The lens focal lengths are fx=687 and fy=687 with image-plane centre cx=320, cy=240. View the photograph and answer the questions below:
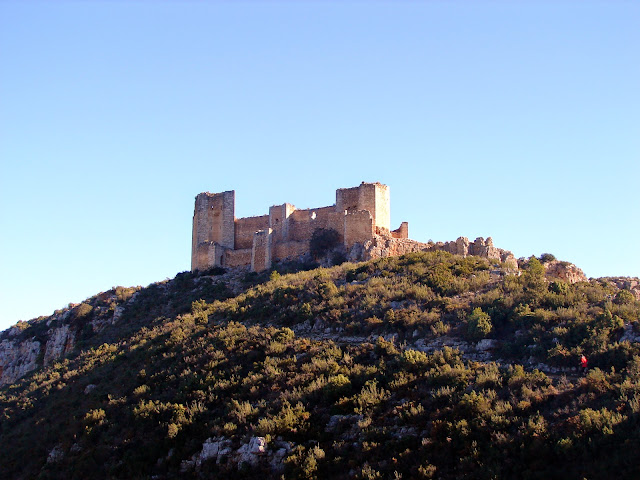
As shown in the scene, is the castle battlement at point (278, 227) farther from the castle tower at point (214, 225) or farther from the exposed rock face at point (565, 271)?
the exposed rock face at point (565, 271)

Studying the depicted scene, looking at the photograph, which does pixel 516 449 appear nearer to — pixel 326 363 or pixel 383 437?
pixel 383 437

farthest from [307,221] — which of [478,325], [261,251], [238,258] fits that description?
[478,325]

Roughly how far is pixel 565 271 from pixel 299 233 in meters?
13.9

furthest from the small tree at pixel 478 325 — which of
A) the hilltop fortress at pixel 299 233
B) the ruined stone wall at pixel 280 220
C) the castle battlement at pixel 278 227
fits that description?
the ruined stone wall at pixel 280 220

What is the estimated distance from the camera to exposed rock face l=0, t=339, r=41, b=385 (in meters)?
35.8

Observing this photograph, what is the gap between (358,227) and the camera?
33.7 m

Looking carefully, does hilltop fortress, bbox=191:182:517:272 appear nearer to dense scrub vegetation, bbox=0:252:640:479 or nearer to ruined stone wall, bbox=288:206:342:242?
ruined stone wall, bbox=288:206:342:242

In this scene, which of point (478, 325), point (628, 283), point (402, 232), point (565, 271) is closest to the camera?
point (478, 325)

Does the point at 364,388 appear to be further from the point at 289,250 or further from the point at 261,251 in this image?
the point at 261,251

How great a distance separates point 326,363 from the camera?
19.6 m

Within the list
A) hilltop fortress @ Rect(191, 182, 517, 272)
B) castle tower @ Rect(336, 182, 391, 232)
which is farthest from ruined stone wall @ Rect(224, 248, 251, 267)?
castle tower @ Rect(336, 182, 391, 232)

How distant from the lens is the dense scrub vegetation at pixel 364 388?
1451cm

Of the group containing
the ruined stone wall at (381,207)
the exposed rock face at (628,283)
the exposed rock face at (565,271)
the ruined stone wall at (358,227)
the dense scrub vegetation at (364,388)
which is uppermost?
the ruined stone wall at (381,207)

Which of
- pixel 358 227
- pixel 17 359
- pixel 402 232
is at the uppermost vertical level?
pixel 402 232
